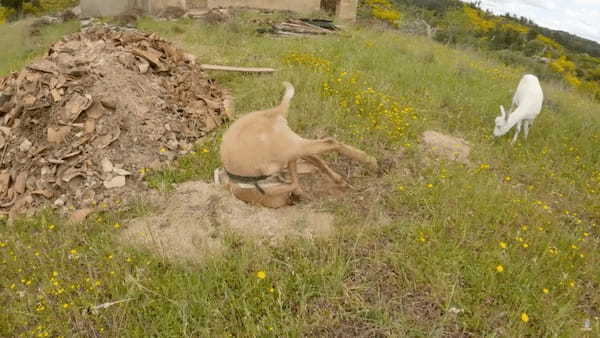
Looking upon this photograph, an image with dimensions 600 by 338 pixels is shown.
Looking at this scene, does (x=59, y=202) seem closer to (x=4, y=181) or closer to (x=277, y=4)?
(x=4, y=181)

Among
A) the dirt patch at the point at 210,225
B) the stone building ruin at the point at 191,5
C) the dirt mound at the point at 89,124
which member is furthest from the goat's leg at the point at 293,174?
the stone building ruin at the point at 191,5

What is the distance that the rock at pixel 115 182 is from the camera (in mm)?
3750

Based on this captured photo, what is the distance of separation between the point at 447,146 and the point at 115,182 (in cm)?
392

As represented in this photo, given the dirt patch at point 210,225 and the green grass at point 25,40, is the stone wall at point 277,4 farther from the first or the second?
the dirt patch at point 210,225

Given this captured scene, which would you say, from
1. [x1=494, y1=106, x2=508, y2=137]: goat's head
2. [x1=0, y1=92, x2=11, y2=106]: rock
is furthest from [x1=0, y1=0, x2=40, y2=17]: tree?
[x1=494, y1=106, x2=508, y2=137]: goat's head

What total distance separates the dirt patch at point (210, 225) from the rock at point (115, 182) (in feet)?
1.71

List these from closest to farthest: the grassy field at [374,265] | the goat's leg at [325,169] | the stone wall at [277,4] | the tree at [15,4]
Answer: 1. the grassy field at [374,265]
2. the goat's leg at [325,169]
3. the stone wall at [277,4]
4. the tree at [15,4]

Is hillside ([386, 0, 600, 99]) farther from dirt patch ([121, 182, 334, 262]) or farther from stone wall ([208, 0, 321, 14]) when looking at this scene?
dirt patch ([121, 182, 334, 262])

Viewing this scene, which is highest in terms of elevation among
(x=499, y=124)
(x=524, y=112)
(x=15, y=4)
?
(x=15, y=4)

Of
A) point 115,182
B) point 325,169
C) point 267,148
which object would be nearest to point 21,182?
point 115,182

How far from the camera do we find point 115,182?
3.78 m

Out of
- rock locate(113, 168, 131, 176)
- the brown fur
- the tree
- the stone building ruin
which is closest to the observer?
the brown fur

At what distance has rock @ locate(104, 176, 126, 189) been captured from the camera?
3750 mm

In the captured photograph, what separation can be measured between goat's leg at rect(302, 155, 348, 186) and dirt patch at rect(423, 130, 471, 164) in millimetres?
1422
